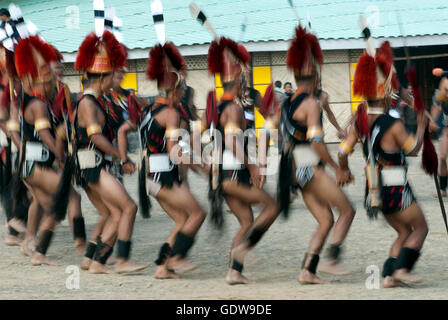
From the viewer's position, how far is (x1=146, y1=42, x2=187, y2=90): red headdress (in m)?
6.91

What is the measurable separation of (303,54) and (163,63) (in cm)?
119

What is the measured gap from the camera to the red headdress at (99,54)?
705cm

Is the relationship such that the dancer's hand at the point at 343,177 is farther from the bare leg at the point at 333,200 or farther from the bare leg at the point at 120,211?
the bare leg at the point at 120,211

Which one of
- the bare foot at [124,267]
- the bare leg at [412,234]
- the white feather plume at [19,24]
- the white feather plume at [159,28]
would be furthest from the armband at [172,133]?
the bare leg at [412,234]

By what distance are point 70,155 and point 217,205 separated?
1.35 m

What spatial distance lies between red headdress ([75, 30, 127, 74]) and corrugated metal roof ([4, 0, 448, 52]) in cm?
1224

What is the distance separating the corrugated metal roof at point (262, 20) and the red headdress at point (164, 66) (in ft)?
40.6

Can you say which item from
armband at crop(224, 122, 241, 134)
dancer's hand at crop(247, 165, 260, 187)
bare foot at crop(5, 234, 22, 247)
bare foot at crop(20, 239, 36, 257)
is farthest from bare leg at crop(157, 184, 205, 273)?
bare foot at crop(5, 234, 22, 247)

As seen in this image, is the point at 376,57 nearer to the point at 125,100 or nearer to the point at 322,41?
the point at 125,100

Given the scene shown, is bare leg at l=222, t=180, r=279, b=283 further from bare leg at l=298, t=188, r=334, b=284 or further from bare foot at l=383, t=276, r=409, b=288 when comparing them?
bare foot at l=383, t=276, r=409, b=288

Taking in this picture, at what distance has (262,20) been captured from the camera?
21.7 meters

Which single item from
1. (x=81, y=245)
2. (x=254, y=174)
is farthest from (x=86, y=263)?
(x=254, y=174)

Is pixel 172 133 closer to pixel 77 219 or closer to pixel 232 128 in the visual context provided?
pixel 232 128

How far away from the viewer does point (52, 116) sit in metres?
7.57
